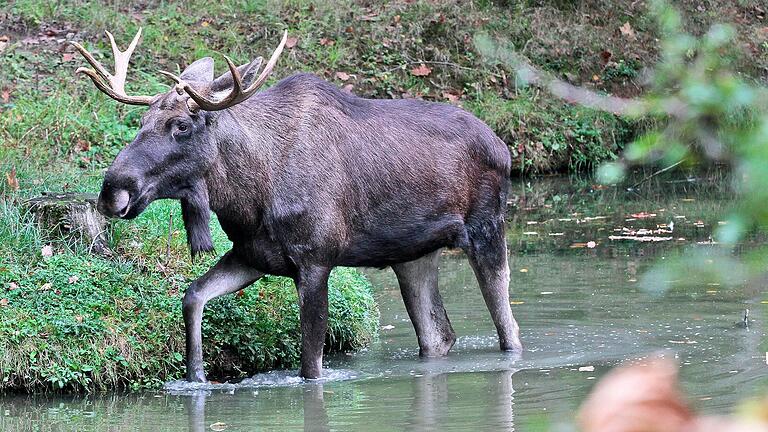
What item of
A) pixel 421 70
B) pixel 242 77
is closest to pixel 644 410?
pixel 242 77

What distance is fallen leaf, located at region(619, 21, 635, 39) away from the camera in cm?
2214

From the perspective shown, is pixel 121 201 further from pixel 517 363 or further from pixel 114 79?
pixel 517 363

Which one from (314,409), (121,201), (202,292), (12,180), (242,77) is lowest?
(314,409)

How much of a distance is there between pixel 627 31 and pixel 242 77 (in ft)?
49.0

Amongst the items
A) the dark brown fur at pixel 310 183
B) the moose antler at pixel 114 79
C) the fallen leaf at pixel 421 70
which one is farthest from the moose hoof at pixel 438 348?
the fallen leaf at pixel 421 70

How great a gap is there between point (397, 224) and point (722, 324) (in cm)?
284

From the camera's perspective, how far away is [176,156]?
8016 mm

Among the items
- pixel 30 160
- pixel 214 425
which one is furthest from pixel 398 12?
pixel 214 425

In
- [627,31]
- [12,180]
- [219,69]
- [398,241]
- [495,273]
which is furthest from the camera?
[627,31]

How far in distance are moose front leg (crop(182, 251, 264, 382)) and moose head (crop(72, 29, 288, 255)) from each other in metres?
0.20

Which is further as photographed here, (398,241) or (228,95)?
(398,241)

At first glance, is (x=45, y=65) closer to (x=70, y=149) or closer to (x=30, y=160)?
(x=70, y=149)

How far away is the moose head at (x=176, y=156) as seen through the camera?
7.85 m

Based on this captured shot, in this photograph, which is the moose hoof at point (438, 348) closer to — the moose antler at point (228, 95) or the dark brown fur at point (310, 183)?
the dark brown fur at point (310, 183)
